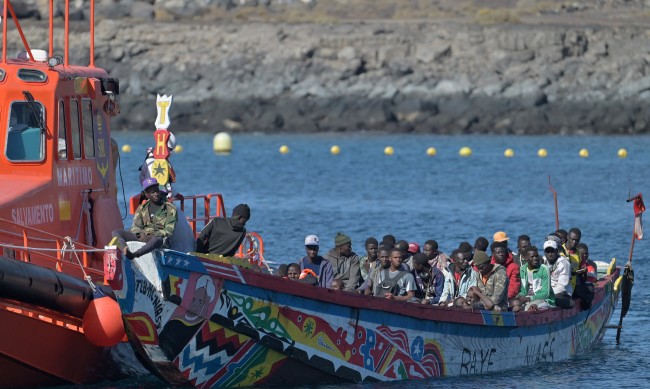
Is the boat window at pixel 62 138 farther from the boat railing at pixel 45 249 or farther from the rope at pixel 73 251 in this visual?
the rope at pixel 73 251

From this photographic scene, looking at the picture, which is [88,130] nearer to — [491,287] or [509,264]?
[491,287]

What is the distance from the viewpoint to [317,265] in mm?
17688

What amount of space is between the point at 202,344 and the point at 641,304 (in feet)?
38.5

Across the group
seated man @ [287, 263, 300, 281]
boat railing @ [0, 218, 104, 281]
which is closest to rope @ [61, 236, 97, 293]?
boat railing @ [0, 218, 104, 281]

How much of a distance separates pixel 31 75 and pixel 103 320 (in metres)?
3.09

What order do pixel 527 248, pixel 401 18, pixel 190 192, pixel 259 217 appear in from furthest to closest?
pixel 401 18
pixel 190 192
pixel 259 217
pixel 527 248

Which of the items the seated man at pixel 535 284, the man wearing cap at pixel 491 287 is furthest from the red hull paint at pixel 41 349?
the seated man at pixel 535 284

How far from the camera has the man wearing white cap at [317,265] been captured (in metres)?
17.5

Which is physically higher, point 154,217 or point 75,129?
point 75,129

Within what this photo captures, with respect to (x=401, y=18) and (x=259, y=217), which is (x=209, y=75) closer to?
(x=401, y=18)

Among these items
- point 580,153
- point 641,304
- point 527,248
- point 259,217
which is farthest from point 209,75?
point 527,248

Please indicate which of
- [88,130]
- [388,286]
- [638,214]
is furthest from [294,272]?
[638,214]

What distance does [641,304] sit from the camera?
24.5 m

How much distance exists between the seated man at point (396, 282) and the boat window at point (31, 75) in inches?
177
